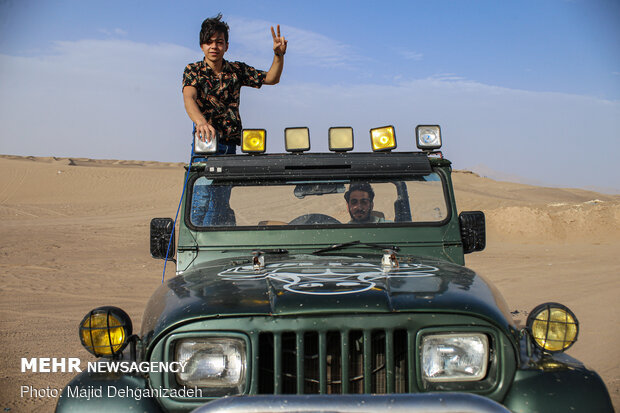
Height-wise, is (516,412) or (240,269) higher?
(240,269)

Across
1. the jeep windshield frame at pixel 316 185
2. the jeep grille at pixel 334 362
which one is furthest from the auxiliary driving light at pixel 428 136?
the jeep grille at pixel 334 362

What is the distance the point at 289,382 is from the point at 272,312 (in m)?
0.27

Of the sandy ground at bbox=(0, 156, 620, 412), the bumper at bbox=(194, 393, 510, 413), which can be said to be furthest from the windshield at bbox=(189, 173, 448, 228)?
the sandy ground at bbox=(0, 156, 620, 412)

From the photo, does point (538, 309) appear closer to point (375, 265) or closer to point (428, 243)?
point (375, 265)

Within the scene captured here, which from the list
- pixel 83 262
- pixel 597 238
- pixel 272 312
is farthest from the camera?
pixel 597 238

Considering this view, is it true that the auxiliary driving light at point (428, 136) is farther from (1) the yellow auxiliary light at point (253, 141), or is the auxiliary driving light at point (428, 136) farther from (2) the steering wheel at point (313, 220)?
(1) the yellow auxiliary light at point (253, 141)

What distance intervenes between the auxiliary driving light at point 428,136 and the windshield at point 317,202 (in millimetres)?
257

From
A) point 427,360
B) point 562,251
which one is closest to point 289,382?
point 427,360

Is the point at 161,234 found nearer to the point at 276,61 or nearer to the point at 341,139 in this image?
the point at 341,139

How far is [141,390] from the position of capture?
2.10 m

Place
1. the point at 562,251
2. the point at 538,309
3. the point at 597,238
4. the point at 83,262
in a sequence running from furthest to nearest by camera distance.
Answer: the point at 597,238 → the point at 562,251 → the point at 83,262 → the point at 538,309

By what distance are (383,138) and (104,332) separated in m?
2.22

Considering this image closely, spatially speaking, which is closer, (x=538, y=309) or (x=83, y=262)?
(x=538, y=309)

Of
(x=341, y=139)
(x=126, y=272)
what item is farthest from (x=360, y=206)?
(x=126, y=272)
